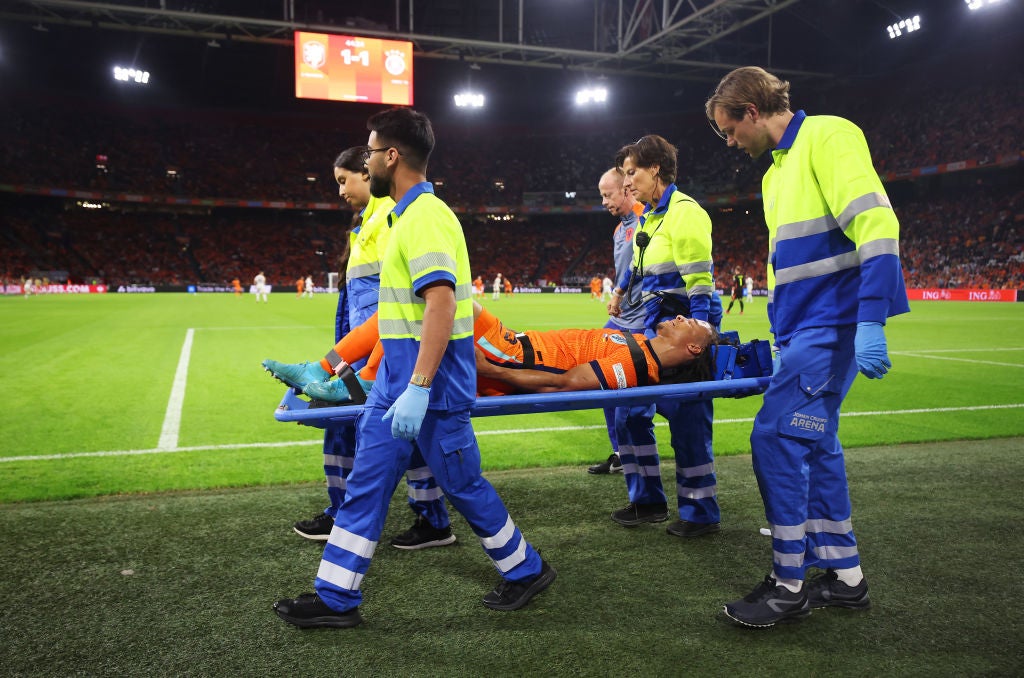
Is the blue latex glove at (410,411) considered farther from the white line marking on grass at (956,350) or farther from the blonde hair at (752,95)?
the white line marking on grass at (956,350)

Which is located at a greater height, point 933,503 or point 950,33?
point 950,33

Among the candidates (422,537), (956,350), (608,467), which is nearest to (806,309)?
(422,537)

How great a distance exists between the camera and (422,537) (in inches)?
161

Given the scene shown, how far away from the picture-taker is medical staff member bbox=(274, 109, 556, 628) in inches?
116

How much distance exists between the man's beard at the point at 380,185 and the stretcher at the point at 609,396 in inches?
38.8

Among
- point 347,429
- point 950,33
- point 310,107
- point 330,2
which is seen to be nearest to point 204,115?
point 310,107

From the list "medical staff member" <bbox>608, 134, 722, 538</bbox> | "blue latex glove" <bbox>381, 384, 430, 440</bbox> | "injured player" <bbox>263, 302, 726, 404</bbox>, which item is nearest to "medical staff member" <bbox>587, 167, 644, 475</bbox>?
"medical staff member" <bbox>608, 134, 722, 538</bbox>

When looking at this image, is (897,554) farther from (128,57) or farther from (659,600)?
(128,57)

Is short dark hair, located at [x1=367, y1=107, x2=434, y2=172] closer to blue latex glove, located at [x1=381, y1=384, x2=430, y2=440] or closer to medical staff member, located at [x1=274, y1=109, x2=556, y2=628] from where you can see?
medical staff member, located at [x1=274, y1=109, x2=556, y2=628]

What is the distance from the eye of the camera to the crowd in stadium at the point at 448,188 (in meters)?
39.7

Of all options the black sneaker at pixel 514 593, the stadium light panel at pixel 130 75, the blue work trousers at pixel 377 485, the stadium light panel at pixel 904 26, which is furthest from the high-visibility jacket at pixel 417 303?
the stadium light panel at pixel 130 75

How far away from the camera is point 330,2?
134 ft

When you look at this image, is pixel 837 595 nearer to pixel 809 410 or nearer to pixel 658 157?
pixel 809 410

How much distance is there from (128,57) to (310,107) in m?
14.1
